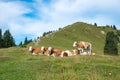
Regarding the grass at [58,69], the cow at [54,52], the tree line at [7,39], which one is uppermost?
the tree line at [7,39]

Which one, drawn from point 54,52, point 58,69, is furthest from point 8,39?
point 58,69

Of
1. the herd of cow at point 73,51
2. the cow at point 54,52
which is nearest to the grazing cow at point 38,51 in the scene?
the herd of cow at point 73,51

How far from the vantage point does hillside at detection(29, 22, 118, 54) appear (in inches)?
4584

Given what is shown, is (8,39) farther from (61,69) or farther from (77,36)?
(61,69)

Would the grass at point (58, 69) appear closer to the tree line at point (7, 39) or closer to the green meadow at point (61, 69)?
the green meadow at point (61, 69)

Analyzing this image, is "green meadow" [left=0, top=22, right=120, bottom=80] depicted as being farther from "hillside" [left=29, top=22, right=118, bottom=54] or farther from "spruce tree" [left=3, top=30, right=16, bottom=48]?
"hillside" [left=29, top=22, right=118, bottom=54]

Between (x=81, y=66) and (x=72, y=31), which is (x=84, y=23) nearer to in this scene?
(x=72, y=31)

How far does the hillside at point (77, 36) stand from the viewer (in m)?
116

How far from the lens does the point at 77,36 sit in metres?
138

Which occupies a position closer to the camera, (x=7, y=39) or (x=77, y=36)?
(x=7, y=39)

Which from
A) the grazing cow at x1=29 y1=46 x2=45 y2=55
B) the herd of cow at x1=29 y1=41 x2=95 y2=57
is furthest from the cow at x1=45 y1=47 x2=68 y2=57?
the grazing cow at x1=29 y1=46 x2=45 y2=55

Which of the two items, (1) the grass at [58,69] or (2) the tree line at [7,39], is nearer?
(1) the grass at [58,69]

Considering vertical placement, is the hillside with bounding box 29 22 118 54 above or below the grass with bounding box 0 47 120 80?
above

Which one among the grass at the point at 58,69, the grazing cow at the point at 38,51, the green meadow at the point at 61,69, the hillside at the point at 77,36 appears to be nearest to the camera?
the green meadow at the point at 61,69
